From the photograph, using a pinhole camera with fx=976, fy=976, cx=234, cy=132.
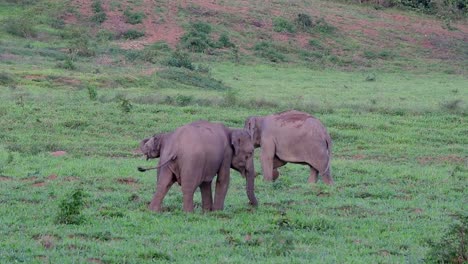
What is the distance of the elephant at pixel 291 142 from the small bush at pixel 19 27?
27689 millimetres

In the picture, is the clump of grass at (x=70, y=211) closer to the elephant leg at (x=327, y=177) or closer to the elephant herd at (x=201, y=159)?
the elephant herd at (x=201, y=159)

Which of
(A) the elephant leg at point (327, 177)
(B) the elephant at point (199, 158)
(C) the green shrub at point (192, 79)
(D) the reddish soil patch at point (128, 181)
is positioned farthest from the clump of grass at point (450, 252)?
(C) the green shrub at point (192, 79)

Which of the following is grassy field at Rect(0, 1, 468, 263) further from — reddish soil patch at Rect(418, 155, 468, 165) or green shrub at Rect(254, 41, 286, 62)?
green shrub at Rect(254, 41, 286, 62)

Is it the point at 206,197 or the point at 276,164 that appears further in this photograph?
the point at 276,164

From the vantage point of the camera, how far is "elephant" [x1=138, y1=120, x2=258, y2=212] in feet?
37.6

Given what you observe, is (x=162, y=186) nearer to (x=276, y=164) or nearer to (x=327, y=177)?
(x=327, y=177)

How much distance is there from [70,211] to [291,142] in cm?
550

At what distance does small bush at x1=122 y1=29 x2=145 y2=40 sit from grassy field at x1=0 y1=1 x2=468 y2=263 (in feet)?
20.4

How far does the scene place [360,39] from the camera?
159 feet

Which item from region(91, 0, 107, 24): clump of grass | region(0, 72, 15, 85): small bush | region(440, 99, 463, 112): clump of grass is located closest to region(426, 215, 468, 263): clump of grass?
region(440, 99, 463, 112): clump of grass

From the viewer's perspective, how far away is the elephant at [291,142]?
1530 centimetres

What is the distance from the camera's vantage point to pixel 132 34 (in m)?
43.9

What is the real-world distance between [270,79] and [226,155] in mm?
23699

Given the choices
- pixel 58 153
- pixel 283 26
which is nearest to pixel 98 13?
pixel 283 26
